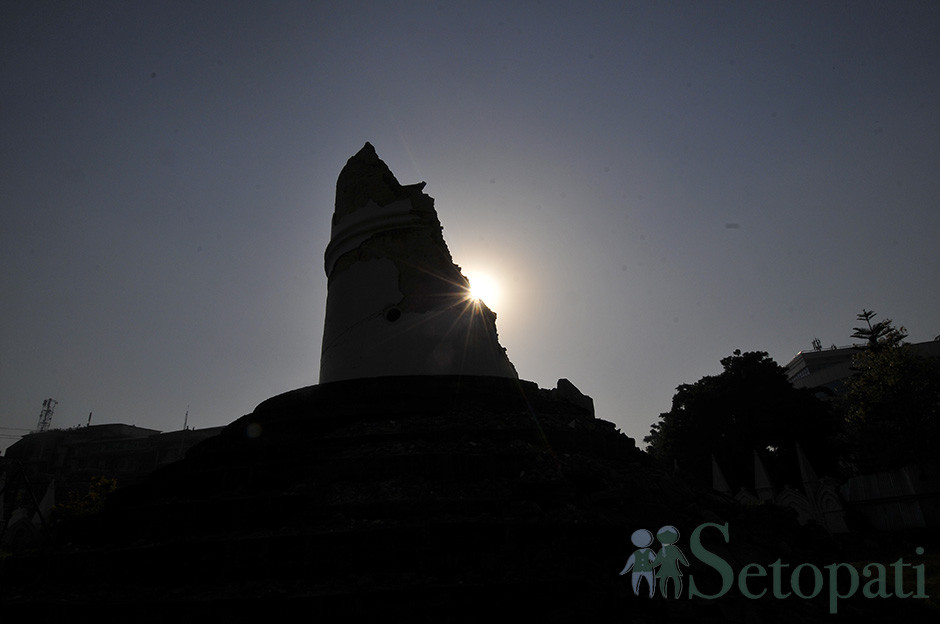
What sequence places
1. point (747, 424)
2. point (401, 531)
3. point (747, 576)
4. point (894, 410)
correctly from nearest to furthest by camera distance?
1. point (401, 531)
2. point (747, 576)
3. point (894, 410)
4. point (747, 424)

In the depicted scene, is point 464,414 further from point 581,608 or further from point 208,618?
point 208,618

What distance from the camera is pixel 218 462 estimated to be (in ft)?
20.3

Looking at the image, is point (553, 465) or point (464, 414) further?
point (464, 414)

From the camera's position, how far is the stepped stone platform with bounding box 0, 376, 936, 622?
3.71 metres

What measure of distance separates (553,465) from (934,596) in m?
3.71

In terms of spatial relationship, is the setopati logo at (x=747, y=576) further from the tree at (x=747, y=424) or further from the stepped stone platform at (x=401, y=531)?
the tree at (x=747, y=424)

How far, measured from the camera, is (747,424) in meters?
28.6

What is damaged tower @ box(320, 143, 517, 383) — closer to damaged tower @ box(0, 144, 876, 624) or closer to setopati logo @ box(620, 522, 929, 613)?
damaged tower @ box(0, 144, 876, 624)

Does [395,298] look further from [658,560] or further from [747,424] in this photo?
[747,424]

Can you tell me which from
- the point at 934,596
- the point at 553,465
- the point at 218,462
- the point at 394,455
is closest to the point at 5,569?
the point at 218,462

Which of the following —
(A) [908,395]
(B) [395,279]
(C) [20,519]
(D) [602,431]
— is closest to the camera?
(D) [602,431]

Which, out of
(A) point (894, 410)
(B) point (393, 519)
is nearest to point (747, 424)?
(A) point (894, 410)

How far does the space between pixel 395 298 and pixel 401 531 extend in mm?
5160

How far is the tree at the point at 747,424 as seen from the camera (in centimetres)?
2697
